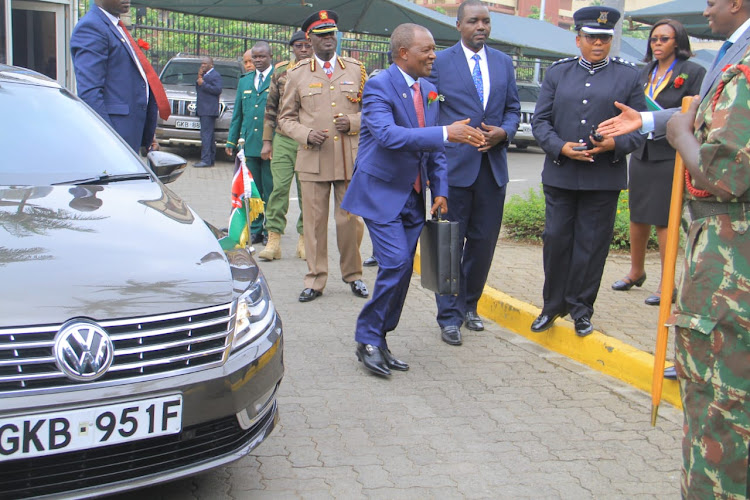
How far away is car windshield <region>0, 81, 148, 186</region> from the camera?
13.6ft

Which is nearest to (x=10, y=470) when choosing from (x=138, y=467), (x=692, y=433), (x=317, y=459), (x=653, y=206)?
(x=138, y=467)

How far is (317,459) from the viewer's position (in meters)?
3.89

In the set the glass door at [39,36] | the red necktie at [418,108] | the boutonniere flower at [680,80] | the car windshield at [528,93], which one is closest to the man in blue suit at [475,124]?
the red necktie at [418,108]

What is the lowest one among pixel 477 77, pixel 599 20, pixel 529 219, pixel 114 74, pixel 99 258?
pixel 529 219

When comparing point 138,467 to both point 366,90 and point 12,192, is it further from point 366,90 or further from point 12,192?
point 366,90

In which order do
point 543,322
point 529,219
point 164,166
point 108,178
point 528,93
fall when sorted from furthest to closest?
point 528,93, point 529,219, point 543,322, point 164,166, point 108,178

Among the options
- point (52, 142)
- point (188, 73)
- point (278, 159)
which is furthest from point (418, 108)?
point (188, 73)

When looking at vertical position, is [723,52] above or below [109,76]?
above

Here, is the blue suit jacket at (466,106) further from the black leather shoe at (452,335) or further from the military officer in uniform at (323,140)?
the military officer in uniform at (323,140)

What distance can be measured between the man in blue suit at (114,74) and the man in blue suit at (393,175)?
2359 millimetres

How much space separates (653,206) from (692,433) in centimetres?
393

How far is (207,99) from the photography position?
15.9 metres

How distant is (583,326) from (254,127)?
4.89m

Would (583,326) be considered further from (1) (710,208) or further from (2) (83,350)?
(2) (83,350)
